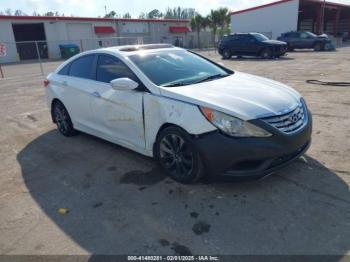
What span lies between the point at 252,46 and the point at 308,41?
806 centimetres

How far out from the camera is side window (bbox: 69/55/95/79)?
4900mm

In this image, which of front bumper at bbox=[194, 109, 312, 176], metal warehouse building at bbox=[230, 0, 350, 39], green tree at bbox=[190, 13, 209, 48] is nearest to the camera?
front bumper at bbox=[194, 109, 312, 176]

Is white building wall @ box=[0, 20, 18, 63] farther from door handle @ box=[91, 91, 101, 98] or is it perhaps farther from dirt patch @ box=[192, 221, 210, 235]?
dirt patch @ box=[192, 221, 210, 235]

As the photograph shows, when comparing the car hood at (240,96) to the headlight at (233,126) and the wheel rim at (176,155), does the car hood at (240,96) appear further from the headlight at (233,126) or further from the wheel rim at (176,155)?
the wheel rim at (176,155)

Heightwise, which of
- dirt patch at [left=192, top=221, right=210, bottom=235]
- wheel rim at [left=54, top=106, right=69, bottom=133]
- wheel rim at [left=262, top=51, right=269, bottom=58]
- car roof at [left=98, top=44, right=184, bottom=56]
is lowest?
dirt patch at [left=192, top=221, right=210, bottom=235]

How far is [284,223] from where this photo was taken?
9.53ft

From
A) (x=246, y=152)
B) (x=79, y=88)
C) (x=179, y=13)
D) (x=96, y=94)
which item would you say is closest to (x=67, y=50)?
(x=79, y=88)


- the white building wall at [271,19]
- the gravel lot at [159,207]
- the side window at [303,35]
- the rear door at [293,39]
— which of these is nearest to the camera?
the gravel lot at [159,207]

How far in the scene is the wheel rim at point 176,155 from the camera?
11.6ft

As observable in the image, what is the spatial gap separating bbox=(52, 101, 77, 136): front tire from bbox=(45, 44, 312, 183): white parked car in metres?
0.44

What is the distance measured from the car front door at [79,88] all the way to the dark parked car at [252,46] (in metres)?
16.3

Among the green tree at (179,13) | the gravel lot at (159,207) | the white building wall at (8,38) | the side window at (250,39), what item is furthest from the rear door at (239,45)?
the green tree at (179,13)

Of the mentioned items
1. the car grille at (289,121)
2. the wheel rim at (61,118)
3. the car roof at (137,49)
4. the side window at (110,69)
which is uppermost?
the car roof at (137,49)

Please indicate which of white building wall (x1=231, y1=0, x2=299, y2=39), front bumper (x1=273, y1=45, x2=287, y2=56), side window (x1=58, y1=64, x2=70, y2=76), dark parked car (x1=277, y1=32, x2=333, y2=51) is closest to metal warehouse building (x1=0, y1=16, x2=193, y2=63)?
white building wall (x1=231, y1=0, x2=299, y2=39)
